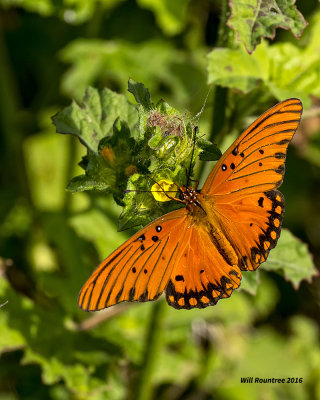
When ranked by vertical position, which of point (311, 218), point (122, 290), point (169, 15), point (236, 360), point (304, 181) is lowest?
point (236, 360)

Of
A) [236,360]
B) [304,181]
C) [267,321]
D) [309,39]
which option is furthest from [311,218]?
[309,39]

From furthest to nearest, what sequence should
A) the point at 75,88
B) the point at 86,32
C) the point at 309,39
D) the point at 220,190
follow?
the point at 86,32, the point at 75,88, the point at 309,39, the point at 220,190

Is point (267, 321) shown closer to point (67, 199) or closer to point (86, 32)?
point (67, 199)

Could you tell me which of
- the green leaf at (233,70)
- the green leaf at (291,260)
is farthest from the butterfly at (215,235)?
the green leaf at (233,70)

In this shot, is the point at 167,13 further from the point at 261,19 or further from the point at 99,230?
the point at 261,19

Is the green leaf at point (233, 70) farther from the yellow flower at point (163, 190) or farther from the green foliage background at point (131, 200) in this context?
Result: the yellow flower at point (163, 190)
